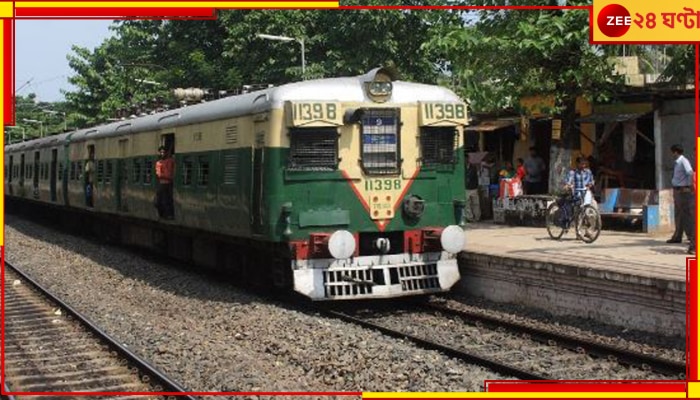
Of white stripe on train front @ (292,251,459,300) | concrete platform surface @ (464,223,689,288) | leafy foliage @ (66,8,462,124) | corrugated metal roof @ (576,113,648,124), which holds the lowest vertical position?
white stripe on train front @ (292,251,459,300)

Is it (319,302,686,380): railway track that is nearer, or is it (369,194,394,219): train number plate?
(319,302,686,380): railway track

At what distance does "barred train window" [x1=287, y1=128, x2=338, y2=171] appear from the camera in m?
11.6

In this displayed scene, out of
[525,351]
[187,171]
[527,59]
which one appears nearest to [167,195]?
[187,171]

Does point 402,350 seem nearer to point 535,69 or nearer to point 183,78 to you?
point 535,69

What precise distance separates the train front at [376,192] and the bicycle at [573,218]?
2860mm

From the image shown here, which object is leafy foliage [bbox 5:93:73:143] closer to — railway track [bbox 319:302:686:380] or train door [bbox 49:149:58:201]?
train door [bbox 49:149:58:201]

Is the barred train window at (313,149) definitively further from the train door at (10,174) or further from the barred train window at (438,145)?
the train door at (10,174)

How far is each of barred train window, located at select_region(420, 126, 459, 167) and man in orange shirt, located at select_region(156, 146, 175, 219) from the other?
5.39 m

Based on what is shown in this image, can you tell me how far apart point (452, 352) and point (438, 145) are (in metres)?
4.15

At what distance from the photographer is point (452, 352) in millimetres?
9016

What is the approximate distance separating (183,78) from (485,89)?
2486 centimetres

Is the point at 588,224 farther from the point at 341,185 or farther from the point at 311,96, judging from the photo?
the point at 311,96

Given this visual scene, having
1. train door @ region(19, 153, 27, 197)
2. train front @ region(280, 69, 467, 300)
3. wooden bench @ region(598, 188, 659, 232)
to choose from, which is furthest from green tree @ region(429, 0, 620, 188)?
train door @ region(19, 153, 27, 197)

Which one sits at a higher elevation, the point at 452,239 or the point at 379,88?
→ the point at 379,88
